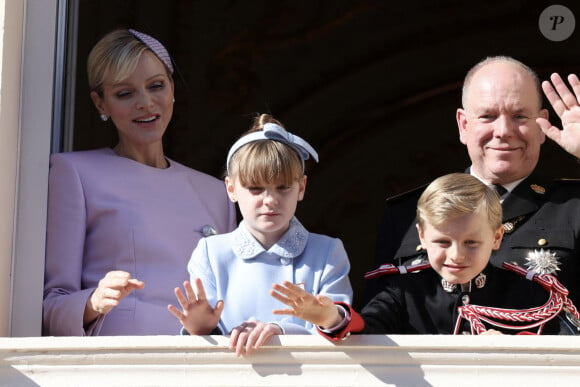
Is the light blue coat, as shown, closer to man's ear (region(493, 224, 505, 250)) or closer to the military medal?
man's ear (region(493, 224, 505, 250))

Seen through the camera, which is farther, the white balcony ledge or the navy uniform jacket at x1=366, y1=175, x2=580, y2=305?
the navy uniform jacket at x1=366, y1=175, x2=580, y2=305

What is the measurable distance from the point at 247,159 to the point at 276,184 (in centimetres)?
10

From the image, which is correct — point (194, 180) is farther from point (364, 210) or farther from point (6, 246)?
point (364, 210)

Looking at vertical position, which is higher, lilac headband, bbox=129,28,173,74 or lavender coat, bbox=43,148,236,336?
lilac headband, bbox=129,28,173,74

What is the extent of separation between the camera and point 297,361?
2871mm

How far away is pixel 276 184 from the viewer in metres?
3.10

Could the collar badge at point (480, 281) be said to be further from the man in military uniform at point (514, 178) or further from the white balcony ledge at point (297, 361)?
the white balcony ledge at point (297, 361)

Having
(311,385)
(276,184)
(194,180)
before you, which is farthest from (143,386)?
(194,180)

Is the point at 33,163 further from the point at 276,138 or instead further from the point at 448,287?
the point at 448,287

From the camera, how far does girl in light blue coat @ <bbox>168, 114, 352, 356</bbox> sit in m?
3.10

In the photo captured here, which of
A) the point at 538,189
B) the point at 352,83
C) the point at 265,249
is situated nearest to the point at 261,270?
the point at 265,249

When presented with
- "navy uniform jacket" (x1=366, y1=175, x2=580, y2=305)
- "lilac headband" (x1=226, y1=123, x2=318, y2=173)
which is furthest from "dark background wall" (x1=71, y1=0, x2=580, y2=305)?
"lilac headband" (x1=226, y1=123, x2=318, y2=173)

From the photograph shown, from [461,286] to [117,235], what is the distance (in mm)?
893

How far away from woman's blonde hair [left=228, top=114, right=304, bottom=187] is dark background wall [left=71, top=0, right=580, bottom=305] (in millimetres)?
3037
